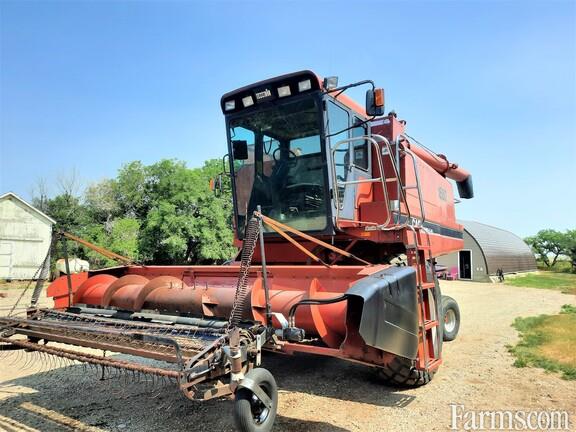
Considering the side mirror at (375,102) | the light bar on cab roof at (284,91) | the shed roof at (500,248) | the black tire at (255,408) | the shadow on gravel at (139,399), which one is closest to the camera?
the black tire at (255,408)

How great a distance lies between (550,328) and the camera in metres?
8.77

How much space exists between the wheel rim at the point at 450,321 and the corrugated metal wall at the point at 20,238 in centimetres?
2512

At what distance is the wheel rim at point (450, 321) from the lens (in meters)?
7.65

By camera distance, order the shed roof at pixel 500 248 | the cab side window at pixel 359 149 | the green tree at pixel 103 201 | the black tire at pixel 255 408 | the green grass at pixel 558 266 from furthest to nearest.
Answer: the green grass at pixel 558 266
the shed roof at pixel 500 248
the green tree at pixel 103 201
the cab side window at pixel 359 149
the black tire at pixel 255 408

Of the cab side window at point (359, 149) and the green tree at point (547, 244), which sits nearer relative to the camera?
the cab side window at point (359, 149)

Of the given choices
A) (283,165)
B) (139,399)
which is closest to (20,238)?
(139,399)

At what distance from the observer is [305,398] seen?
4.65 meters

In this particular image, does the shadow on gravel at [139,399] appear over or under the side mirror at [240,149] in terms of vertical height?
under

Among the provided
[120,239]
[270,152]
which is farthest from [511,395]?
[120,239]

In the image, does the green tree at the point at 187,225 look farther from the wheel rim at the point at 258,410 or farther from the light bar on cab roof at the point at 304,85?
the wheel rim at the point at 258,410

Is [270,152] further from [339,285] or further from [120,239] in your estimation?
[120,239]

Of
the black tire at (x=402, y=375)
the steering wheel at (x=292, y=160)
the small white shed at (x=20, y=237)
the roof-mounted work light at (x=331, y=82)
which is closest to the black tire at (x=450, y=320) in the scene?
the black tire at (x=402, y=375)

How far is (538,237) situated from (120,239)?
5428 cm

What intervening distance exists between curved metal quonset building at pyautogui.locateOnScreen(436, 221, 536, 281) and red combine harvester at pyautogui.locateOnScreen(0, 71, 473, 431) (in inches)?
982
